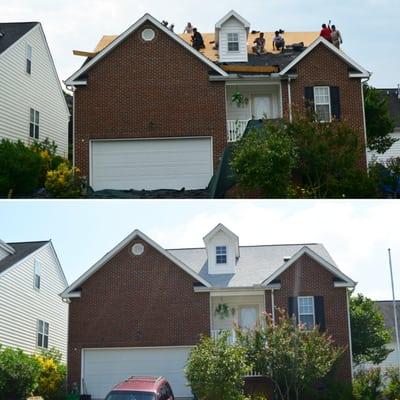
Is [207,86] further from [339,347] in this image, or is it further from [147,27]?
[339,347]

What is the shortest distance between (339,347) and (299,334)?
387mm

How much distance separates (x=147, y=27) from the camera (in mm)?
22172

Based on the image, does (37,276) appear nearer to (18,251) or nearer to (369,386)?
(18,251)

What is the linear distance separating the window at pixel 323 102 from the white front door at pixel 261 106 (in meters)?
1.33

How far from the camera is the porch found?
2223 cm

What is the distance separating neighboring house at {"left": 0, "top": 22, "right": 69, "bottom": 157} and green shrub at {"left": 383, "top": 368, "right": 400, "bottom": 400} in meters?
→ 17.8

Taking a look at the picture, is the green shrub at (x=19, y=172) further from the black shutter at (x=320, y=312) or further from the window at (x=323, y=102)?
the black shutter at (x=320, y=312)

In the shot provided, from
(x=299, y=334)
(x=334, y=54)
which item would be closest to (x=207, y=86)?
(x=334, y=54)

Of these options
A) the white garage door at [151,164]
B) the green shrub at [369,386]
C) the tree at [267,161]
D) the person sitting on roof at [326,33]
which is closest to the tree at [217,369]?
the green shrub at [369,386]

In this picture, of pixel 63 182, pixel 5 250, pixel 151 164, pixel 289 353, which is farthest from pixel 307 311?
pixel 151 164

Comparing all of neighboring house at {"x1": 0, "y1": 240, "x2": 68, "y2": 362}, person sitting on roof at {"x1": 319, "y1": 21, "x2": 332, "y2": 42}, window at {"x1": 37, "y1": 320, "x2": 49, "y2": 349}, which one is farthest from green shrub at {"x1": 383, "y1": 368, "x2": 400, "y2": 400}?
person sitting on roof at {"x1": 319, "y1": 21, "x2": 332, "y2": 42}

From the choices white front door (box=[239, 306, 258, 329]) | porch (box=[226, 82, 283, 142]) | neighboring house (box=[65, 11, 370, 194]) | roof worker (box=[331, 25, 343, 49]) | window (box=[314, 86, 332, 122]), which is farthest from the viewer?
roof worker (box=[331, 25, 343, 49])

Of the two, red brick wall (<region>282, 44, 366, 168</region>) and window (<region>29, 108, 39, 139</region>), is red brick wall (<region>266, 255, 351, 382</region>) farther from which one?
window (<region>29, 108, 39, 139</region>)

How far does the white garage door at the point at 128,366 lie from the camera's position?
7480 mm
